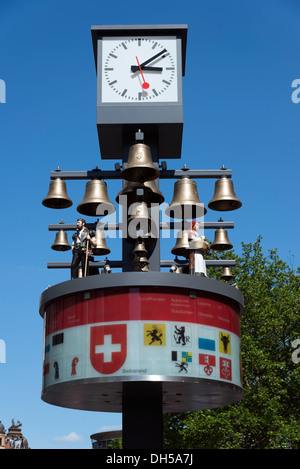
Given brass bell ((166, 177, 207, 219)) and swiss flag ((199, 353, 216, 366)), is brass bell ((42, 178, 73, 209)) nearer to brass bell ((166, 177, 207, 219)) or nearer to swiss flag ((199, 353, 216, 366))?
brass bell ((166, 177, 207, 219))

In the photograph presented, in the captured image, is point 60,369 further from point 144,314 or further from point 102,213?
point 102,213

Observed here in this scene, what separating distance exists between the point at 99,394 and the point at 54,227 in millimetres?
6156

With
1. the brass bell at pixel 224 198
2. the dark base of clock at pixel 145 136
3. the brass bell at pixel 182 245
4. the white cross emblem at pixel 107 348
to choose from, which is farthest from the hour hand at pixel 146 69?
the white cross emblem at pixel 107 348

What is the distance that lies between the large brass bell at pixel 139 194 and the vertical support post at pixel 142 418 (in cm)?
570

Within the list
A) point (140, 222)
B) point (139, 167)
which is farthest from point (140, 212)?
point (139, 167)

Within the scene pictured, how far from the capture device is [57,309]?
59.6 ft

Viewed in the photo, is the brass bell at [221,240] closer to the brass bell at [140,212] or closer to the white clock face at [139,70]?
the brass bell at [140,212]

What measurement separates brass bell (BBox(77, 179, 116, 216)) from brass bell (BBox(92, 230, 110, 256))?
740 millimetres

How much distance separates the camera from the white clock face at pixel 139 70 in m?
21.0

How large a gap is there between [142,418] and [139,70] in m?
10.8

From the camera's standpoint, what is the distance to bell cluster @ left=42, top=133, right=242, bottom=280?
62.8 ft

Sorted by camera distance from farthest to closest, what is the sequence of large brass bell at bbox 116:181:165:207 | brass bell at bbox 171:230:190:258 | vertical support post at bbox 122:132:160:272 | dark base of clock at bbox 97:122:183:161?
brass bell at bbox 171:230:190:258 < dark base of clock at bbox 97:122:183:161 < vertical support post at bbox 122:132:160:272 < large brass bell at bbox 116:181:165:207

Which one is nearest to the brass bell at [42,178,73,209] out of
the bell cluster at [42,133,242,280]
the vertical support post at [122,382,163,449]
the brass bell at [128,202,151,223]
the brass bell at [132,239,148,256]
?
the bell cluster at [42,133,242,280]
